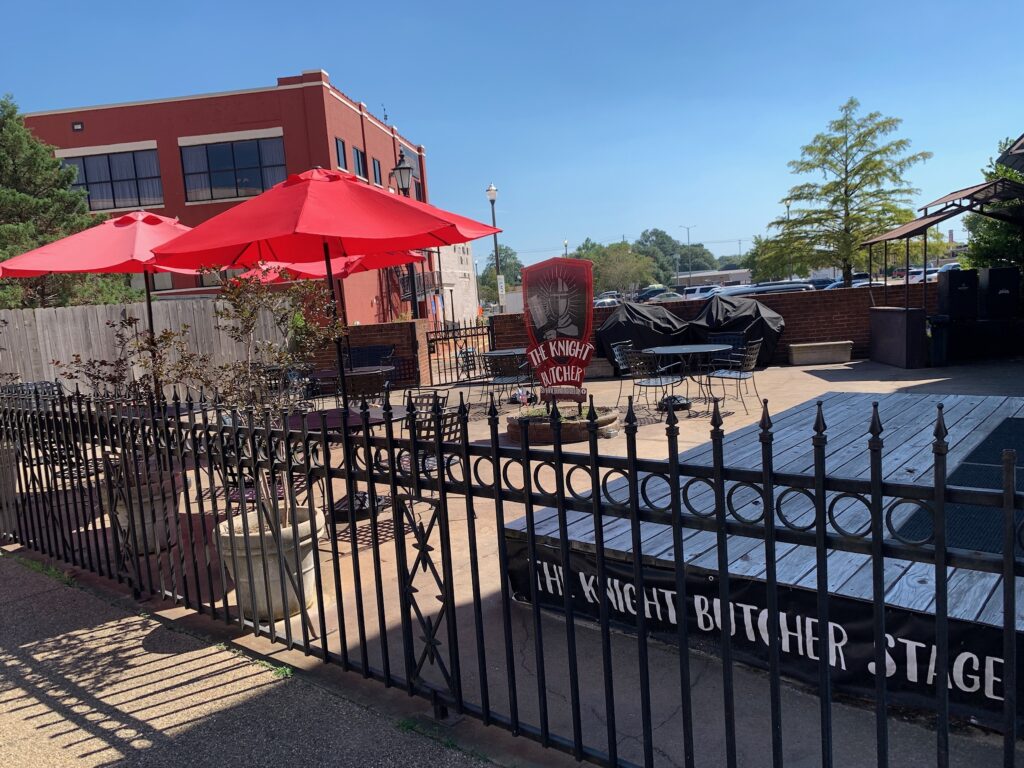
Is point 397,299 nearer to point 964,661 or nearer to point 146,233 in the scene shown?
point 146,233

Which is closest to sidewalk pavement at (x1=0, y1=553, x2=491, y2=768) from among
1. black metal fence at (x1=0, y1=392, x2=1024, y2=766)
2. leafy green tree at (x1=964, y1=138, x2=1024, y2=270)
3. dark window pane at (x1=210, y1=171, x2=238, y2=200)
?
black metal fence at (x1=0, y1=392, x2=1024, y2=766)

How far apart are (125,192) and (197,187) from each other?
2732 mm

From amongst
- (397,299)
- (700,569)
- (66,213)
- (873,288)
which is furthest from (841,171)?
(700,569)

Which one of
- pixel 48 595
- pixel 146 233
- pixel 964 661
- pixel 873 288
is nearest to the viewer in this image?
pixel 964 661

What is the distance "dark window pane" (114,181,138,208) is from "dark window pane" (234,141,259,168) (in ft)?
13.0

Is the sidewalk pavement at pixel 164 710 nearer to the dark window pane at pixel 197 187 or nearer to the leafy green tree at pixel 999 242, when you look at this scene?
the leafy green tree at pixel 999 242

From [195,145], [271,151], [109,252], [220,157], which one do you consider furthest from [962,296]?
[195,145]

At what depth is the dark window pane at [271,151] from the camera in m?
28.1

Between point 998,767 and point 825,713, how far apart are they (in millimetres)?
1061

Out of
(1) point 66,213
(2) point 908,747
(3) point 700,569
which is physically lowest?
(2) point 908,747

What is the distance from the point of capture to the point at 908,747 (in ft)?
9.18

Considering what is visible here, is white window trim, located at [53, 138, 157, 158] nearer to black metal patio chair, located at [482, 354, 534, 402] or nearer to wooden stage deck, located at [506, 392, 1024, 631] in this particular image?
black metal patio chair, located at [482, 354, 534, 402]

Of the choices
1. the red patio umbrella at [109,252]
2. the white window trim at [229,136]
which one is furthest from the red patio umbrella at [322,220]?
the white window trim at [229,136]

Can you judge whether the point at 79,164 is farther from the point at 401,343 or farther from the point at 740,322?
the point at 740,322
